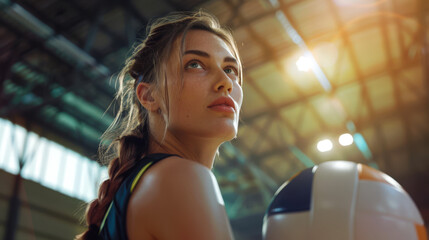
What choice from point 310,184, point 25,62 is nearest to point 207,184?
point 310,184

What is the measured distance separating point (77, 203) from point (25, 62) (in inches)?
192

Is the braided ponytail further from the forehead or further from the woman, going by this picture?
the forehead

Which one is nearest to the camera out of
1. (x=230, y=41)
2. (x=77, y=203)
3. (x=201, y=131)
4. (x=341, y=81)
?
(x=201, y=131)

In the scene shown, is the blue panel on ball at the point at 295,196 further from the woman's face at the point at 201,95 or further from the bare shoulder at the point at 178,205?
the bare shoulder at the point at 178,205

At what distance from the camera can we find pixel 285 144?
1178 cm

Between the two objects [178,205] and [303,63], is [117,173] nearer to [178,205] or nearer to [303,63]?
[178,205]

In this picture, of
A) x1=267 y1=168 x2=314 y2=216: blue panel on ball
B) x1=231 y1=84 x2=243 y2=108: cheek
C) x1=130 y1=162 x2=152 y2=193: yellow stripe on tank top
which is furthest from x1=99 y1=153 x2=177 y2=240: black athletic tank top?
x1=267 y1=168 x2=314 y2=216: blue panel on ball

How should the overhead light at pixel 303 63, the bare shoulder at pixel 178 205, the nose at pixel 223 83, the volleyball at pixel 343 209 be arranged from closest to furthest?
the bare shoulder at pixel 178 205 < the volleyball at pixel 343 209 < the nose at pixel 223 83 < the overhead light at pixel 303 63

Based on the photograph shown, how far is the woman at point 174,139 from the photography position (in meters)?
0.86

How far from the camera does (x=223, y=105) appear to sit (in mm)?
1209

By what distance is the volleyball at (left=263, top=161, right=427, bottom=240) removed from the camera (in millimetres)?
1100

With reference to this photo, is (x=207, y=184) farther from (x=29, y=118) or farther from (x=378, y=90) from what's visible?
(x=29, y=118)

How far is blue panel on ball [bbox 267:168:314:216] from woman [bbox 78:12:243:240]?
28cm

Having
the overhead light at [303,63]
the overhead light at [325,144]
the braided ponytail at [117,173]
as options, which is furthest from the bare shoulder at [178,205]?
the overhead light at [325,144]
